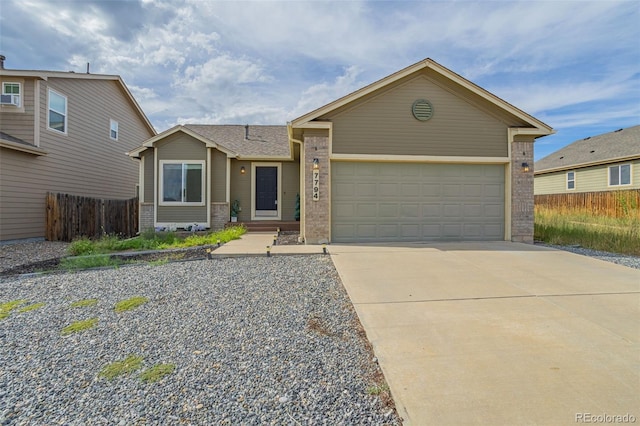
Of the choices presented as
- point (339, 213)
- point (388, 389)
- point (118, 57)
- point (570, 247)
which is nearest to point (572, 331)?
point (388, 389)

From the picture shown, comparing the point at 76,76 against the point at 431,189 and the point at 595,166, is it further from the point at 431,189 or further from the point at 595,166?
the point at 595,166


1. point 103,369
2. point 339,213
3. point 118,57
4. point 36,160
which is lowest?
point 103,369

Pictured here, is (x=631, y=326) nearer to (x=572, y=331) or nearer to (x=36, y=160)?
(x=572, y=331)

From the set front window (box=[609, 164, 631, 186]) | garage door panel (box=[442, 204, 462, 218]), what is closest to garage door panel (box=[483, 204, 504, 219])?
garage door panel (box=[442, 204, 462, 218])

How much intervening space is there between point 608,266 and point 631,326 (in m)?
3.41

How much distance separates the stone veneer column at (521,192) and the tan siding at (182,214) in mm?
10360

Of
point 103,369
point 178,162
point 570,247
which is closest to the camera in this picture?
point 103,369

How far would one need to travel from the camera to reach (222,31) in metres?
9.47

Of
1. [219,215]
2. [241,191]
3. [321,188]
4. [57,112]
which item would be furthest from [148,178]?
[321,188]

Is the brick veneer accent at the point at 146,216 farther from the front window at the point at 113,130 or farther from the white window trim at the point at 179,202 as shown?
the front window at the point at 113,130

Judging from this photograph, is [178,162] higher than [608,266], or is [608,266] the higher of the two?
[178,162]

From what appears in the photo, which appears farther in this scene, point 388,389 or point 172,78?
point 172,78

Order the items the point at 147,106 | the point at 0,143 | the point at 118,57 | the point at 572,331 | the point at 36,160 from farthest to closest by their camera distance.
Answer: the point at 147,106 → the point at 118,57 → the point at 36,160 → the point at 0,143 → the point at 572,331

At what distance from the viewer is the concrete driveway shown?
2.11 meters
